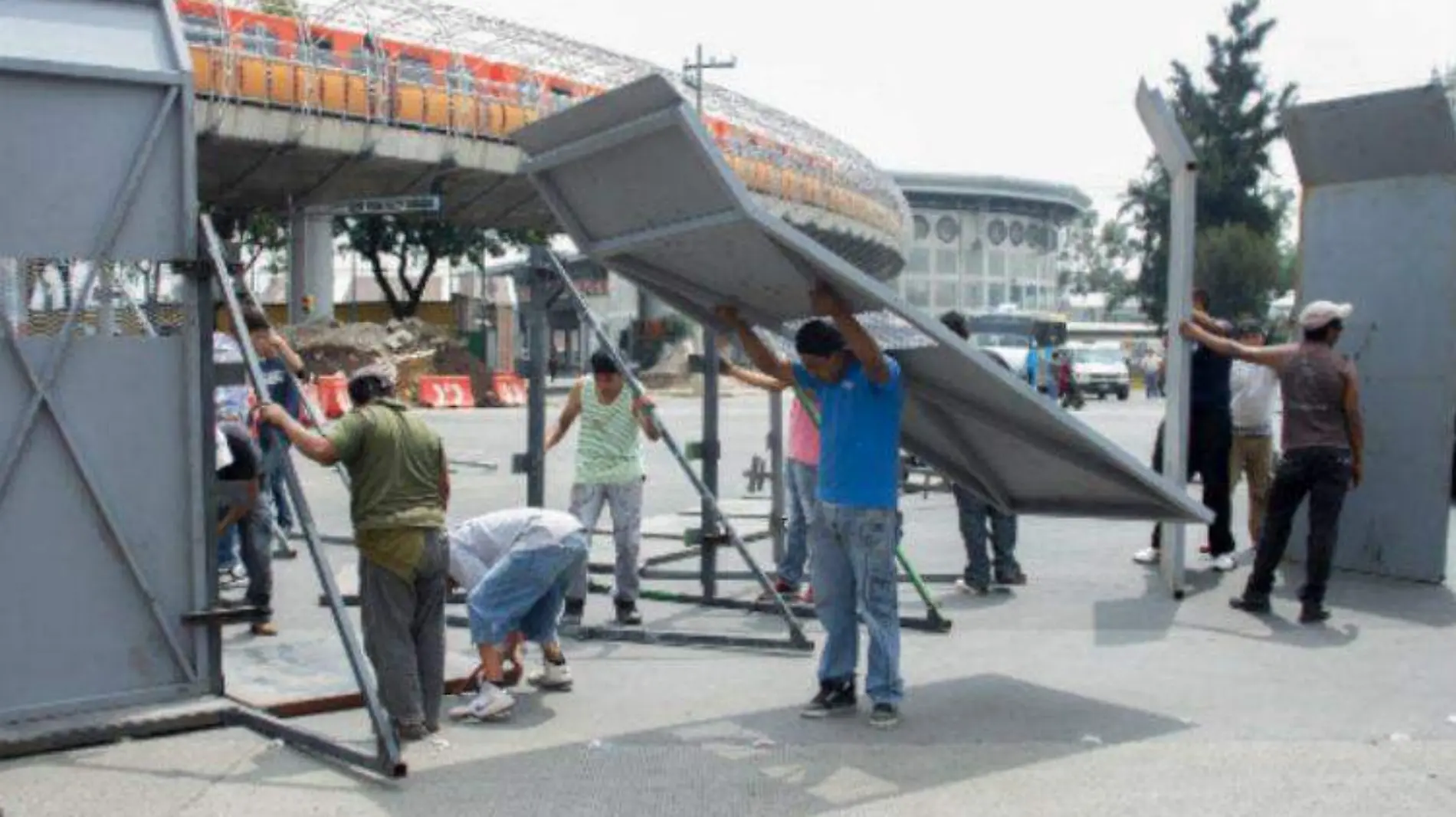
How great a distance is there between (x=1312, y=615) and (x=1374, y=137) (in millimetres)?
3366

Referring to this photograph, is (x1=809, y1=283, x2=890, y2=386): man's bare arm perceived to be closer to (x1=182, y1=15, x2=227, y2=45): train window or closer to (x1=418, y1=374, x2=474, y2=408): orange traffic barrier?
(x1=182, y1=15, x2=227, y2=45): train window

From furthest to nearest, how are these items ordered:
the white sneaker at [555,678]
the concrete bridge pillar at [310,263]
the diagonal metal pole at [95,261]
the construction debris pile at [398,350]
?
the concrete bridge pillar at [310,263] → the construction debris pile at [398,350] → the white sneaker at [555,678] → the diagonal metal pole at [95,261]

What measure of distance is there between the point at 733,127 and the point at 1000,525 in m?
30.3

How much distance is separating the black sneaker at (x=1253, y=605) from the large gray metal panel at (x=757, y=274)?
210 cm

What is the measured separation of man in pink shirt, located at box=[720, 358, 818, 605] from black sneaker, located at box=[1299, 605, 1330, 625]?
109 inches

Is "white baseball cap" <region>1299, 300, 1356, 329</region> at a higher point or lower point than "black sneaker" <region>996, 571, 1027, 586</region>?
higher

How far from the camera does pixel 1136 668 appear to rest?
715 centimetres

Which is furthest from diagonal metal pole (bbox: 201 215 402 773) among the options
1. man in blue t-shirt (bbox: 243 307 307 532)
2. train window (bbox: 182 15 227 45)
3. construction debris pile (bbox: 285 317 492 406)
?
construction debris pile (bbox: 285 317 492 406)

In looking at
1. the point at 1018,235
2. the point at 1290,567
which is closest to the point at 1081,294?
the point at 1018,235

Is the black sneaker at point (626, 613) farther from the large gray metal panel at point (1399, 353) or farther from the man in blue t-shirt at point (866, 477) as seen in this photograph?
the large gray metal panel at point (1399, 353)

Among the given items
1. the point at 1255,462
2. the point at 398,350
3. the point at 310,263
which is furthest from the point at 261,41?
the point at 1255,462

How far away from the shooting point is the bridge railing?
28891 mm

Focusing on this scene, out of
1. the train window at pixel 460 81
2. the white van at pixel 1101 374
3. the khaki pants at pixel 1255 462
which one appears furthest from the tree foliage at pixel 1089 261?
the khaki pants at pixel 1255 462

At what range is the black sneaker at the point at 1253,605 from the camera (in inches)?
334
